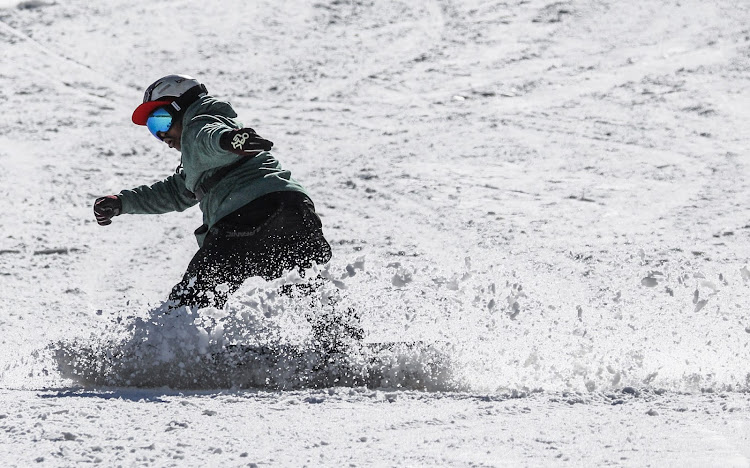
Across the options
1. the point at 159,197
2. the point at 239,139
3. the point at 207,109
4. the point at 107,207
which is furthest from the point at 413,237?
the point at 239,139

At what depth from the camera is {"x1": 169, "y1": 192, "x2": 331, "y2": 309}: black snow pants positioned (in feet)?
12.3

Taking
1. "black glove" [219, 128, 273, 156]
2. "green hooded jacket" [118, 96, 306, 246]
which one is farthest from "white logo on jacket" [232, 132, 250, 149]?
"green hooded jacket" [118, 96, 306, 246]

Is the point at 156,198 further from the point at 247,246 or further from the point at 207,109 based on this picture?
the point at 247,246

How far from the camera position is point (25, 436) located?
105 inches

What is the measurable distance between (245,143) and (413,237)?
3412 millimetres

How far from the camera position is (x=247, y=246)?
376 cm

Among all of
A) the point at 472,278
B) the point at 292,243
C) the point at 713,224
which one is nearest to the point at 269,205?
the point at 292,243

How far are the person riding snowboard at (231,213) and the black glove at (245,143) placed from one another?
150mm

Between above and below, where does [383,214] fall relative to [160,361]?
above

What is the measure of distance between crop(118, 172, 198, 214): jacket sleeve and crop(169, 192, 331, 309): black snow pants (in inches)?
19.4

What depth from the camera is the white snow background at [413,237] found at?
9.27ft

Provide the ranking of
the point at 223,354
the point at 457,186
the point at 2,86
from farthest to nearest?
the point at 2,86, the point at 457,186, the point at 223,354

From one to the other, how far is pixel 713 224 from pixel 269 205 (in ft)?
12.9

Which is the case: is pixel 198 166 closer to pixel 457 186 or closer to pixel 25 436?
pixel 25 436
